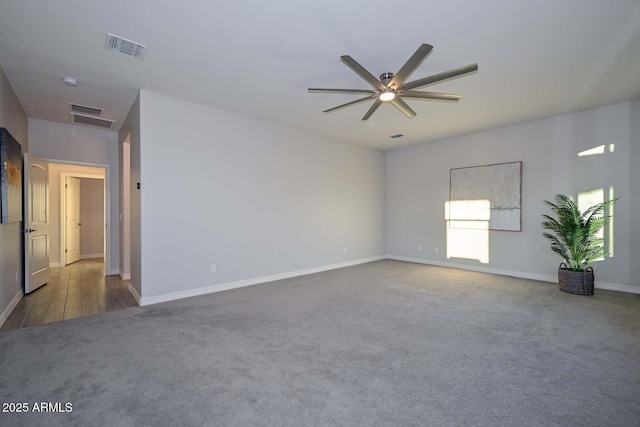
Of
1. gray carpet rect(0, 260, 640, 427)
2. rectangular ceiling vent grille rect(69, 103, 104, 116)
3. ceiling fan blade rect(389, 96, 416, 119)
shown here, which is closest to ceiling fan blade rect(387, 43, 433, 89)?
ceiling fan blade rect(389, 96, 416, 119)

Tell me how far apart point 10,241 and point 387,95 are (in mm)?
4818

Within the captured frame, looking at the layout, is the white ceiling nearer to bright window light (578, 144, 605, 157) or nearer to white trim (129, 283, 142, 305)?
bright window light (578, 144, 605, 157)

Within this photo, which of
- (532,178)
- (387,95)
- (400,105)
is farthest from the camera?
(532,178)

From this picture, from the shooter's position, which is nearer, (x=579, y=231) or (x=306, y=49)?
(x=306, y=49)

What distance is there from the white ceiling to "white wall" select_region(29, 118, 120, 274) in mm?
567

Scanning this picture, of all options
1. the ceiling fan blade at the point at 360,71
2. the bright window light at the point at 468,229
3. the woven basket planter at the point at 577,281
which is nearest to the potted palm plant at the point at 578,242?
the woven basket planter at the point at 577,281

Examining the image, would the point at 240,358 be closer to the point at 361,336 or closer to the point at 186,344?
the point at 186,344

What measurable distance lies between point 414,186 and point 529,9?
15.6 feet

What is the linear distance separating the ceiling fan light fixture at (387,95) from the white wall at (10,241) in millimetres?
4103

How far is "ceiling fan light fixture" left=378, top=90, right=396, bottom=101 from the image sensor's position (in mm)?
2896

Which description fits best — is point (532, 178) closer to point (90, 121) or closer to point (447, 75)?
point (447, 75)

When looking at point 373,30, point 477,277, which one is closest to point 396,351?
point 373,30

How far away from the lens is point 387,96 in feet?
9.73

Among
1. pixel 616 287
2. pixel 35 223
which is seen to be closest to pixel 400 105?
pixel 616 287
